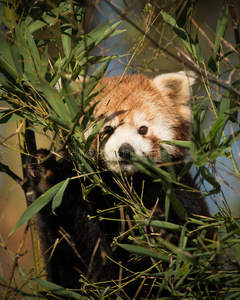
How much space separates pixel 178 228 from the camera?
5.15 feet

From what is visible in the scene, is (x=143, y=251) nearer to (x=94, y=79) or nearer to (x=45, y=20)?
(x=94, y=79)

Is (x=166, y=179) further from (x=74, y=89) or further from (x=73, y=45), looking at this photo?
(x=73, y=45)

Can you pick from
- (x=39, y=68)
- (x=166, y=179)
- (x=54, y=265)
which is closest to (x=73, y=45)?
(x=39, y=68)

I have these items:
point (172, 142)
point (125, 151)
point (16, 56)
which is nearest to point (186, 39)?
point (172, 142)

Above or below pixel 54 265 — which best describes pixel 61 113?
above

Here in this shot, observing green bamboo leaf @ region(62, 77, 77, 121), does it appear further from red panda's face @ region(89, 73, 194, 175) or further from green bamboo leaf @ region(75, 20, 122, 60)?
red panda's face @ region(89, 73, 194, 175)

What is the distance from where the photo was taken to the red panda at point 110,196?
219 cm

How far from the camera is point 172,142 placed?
157 centimetres

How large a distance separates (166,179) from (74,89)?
1.78 ft

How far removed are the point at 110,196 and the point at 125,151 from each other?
1.21 feet

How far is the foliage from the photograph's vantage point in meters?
1.47

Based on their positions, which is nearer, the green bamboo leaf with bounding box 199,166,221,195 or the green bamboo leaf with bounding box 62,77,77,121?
the green bamboo leaf with bounding box 199,166,221,195

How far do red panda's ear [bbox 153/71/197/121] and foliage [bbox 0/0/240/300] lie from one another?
0.75 metres

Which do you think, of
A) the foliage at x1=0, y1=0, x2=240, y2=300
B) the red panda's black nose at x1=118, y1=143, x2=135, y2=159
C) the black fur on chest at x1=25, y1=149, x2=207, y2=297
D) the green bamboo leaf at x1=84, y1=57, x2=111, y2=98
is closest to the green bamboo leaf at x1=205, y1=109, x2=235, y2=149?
the foliage at x1=0, y1=0, x2=240, y2=300
